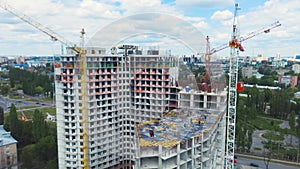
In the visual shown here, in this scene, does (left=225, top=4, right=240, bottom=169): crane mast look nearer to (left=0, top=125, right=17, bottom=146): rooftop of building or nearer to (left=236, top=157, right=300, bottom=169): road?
(left=236, top=157, right=300, bottom=169): road

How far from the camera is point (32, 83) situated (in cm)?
3316

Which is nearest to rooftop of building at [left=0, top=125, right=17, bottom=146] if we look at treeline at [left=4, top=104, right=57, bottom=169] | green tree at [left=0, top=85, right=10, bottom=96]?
→ treeline at [left=4, top=104, right=57, bottom=169]

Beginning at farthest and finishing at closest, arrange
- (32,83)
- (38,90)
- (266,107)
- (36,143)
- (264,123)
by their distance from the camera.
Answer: (32,83) < (38,90) < (266,107) < (264,123) < (36,143)

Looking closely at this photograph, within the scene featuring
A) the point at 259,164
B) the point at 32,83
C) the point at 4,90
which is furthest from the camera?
the point at 32,83

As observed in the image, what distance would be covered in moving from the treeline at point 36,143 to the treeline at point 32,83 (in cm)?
1710

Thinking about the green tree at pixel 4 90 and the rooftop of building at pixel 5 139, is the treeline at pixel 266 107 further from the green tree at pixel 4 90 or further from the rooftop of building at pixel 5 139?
the green tree at pixel 4 90

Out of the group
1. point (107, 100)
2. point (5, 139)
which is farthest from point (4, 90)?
point (107, 100)

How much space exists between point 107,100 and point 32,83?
2540 cm

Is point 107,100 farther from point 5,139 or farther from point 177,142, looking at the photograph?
point 177,142

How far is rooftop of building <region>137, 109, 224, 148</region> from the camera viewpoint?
651 cm

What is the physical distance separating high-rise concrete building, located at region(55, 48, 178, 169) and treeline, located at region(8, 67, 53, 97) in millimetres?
21788

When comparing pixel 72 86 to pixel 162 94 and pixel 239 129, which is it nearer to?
pixel 162 94

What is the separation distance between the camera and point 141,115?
42.4 feet

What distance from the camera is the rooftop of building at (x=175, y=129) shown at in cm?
651
